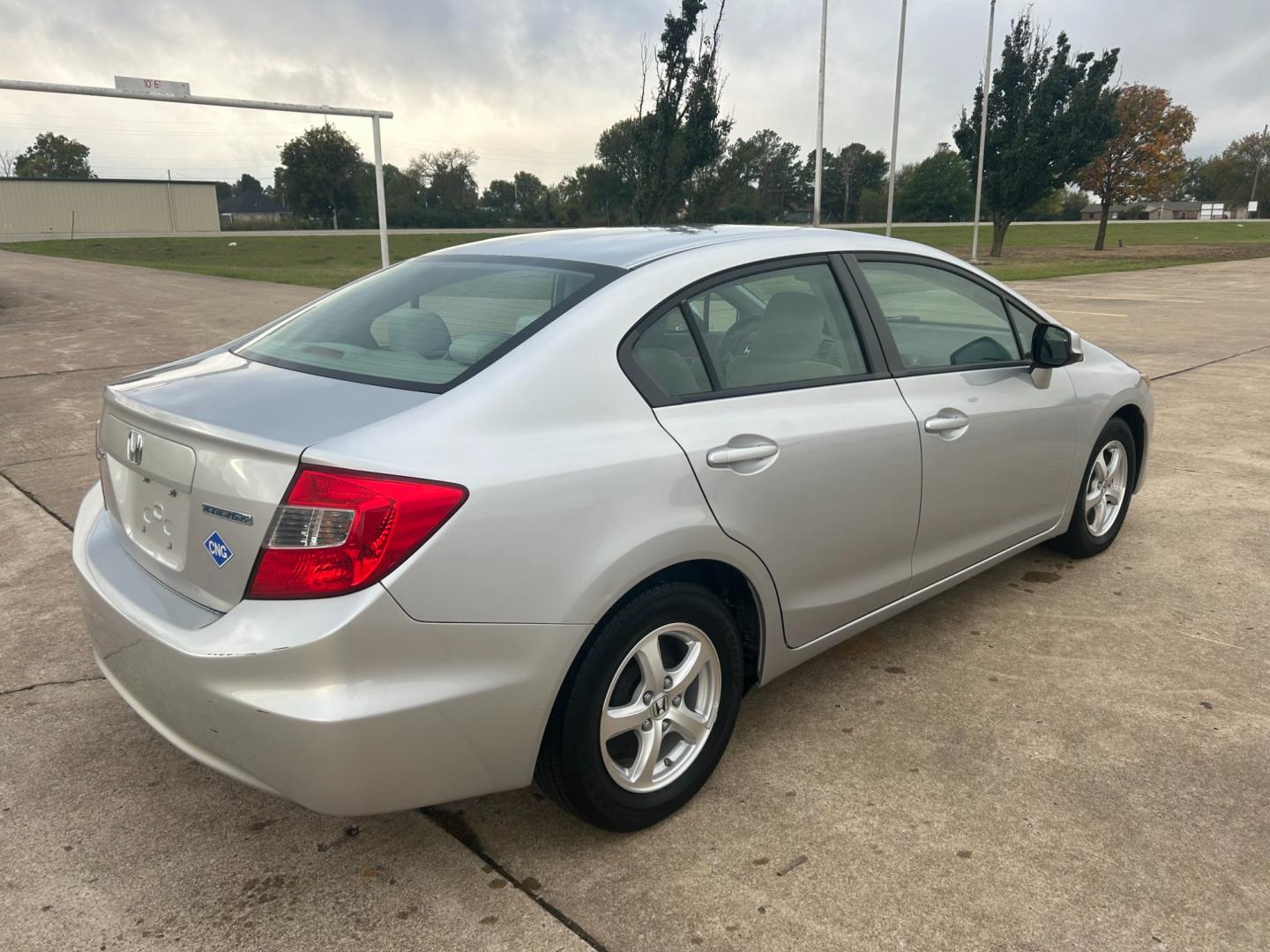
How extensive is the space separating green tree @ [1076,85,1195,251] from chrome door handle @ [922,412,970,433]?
1564 inches

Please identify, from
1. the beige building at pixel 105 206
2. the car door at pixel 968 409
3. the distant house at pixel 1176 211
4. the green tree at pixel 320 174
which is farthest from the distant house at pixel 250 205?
the car door at pixel 968 409

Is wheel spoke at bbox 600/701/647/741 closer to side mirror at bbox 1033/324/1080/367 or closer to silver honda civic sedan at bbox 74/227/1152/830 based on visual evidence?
silver honda civic sedan at bbox 74/227/1152/830

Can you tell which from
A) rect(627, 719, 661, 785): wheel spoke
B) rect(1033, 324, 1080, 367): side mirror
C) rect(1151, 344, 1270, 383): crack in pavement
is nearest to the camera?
rect(627, 719, 661, 785): wheel spoke

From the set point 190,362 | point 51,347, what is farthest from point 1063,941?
point 51,347

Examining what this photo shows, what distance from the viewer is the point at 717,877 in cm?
238

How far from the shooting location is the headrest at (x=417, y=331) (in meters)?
2.57

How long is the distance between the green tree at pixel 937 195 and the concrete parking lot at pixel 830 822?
86.4m

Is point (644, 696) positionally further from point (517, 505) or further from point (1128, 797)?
point (1128, 797)

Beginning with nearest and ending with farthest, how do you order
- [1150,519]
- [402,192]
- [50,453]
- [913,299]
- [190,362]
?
[190,362], [913,299], [1150,519], [50,453], [402,192]

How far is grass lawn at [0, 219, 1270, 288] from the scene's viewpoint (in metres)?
27.3

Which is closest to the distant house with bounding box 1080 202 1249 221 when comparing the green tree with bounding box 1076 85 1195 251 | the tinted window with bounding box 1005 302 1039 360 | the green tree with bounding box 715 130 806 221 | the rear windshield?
the green tree with bounding box 715 130 806 221

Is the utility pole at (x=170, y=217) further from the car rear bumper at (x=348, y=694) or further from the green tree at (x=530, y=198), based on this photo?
the car rear bumper at (x=348, y=694)

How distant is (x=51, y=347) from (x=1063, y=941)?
1214 centimetres

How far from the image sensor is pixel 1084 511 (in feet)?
14.1
